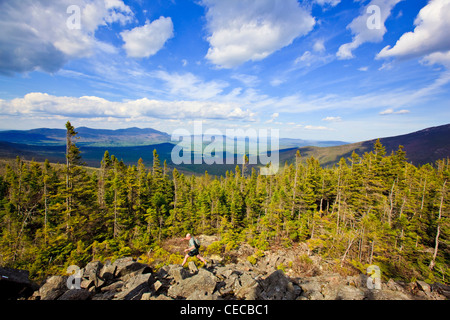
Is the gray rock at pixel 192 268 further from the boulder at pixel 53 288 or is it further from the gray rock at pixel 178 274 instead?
the boulder at pixel 53 288

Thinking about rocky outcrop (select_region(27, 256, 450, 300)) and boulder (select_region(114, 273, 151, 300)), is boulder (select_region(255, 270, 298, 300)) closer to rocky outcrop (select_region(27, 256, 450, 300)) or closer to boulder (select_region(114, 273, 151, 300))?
rocky outcrop (select_region(27, 256, 450, 300))

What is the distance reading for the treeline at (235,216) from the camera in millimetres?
21734

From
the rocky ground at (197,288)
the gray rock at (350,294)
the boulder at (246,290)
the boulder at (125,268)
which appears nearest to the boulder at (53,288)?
the rocky ground at (197,288)

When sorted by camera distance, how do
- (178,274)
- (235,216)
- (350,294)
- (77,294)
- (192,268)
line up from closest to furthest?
(77,294) → (350,294) → (178,274) → (192,268) → (235,216)

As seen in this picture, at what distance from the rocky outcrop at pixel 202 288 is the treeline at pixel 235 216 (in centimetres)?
798

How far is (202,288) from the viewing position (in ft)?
31.1

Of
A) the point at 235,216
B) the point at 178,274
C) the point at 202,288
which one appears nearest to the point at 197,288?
the point at 202,288

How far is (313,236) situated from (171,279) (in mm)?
33954

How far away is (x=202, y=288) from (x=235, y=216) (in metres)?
38.0

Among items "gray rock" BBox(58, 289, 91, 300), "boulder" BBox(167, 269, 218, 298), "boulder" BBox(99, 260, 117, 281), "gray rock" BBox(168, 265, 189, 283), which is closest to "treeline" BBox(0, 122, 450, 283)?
"boulder" BBox(99, 260, 117, 281)

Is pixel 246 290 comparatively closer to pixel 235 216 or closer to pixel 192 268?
pixel 192 268

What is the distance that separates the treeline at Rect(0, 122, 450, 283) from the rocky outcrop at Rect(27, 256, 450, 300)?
7.98 metres

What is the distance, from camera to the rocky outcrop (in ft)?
28.7
